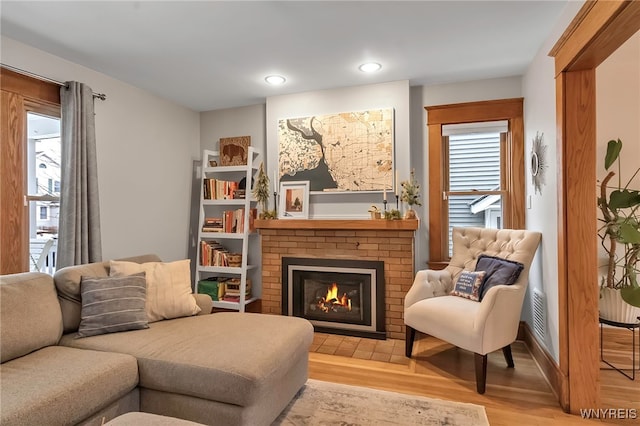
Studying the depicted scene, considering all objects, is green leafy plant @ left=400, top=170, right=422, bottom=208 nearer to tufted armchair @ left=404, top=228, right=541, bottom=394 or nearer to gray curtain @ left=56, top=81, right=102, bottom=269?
tufted armchair @ left=404, top=228, right=541, bottom=394

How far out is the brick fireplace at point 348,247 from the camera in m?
3.21

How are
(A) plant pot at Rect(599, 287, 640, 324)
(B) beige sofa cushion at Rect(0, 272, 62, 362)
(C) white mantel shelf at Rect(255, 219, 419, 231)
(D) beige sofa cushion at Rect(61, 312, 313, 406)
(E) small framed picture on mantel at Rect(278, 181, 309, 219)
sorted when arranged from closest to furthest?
(D) beige sofa cushion at Rect(61, 312, 313, 406)
(B) beige sofa cushion at Rect(0, 272, 62, 362)
(A) plant pot at Rect(599, 287, 640, 324)
(C) white mantel shelf at Rect(255, 219, 419, 231)
(E) small framed picture on mantel at Rect(278, 181, 309, 219)

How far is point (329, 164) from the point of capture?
357 centimetres

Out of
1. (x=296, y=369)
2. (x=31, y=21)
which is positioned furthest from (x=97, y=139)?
(x=296, y=369)

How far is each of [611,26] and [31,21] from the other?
10.9 feet

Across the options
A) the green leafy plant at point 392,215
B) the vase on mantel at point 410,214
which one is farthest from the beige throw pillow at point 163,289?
the vase on mantel at point 410,214

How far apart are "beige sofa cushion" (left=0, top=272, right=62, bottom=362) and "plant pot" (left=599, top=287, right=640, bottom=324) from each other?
11.2 ft

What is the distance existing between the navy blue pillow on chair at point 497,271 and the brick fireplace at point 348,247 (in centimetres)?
64

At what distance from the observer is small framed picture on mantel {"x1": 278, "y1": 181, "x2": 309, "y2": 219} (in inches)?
143

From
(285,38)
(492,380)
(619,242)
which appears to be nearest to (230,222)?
(285,38)

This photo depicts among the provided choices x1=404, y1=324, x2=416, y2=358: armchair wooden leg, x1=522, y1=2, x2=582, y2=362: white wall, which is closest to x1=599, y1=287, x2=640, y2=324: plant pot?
x1=522, y1=2, x2=582, y2=362: white wall

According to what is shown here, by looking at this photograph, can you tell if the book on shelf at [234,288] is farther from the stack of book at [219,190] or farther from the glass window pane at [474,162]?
the glass window pane at [474,162]

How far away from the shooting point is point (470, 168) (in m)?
3.42

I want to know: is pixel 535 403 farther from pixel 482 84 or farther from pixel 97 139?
pixel 97 139
